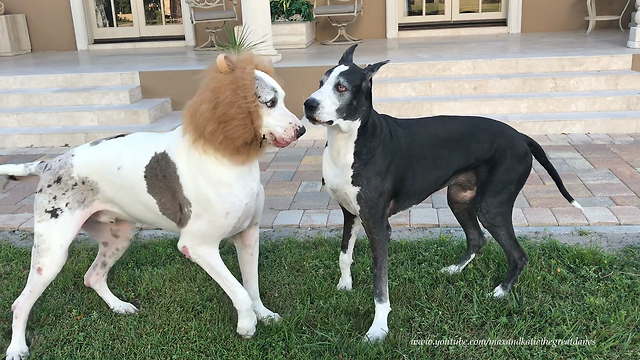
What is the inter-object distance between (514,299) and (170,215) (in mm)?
1976

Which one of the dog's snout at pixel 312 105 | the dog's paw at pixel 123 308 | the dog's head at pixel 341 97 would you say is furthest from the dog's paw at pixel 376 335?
the dog's paw at pixel 123 308

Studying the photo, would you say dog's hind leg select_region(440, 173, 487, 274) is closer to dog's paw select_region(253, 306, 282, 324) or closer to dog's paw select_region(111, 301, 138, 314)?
dog's paw select_region(253, 306, 282, 324)

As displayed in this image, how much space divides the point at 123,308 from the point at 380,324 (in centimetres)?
154

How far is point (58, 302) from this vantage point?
130 inches

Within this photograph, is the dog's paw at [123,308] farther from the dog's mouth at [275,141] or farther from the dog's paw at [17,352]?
the dog's mouth at [275,141]

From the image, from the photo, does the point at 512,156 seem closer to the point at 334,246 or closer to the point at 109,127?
the point at 334,246

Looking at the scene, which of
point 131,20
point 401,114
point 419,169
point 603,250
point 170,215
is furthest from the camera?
point 131,20

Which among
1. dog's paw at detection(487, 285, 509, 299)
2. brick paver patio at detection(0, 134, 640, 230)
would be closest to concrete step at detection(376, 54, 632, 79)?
brick paver patio at detection(0, 134, 640, 230)

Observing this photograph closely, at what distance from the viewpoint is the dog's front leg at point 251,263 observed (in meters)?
2.88

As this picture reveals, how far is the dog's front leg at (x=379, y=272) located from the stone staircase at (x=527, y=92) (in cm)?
421

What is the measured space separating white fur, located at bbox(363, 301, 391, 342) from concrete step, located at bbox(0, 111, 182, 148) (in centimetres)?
470

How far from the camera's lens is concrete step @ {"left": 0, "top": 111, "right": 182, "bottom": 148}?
6805mm

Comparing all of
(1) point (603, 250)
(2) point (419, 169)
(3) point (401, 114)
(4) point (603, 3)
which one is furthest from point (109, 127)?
(4) point (603, 3)

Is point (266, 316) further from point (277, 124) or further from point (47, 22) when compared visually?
point (47, 22)
